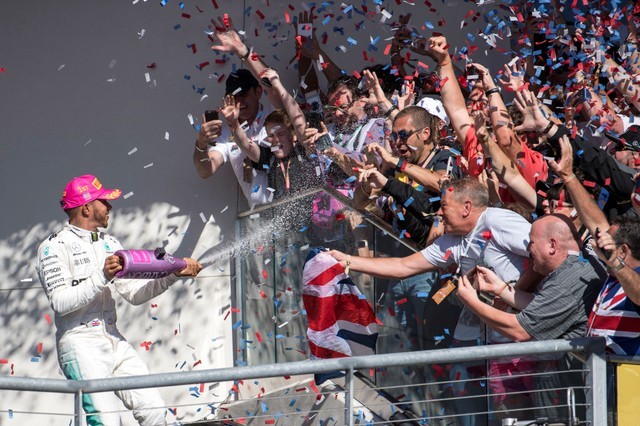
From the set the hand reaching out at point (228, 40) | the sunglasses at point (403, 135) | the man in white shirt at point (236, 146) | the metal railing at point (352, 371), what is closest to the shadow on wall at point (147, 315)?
the man in white shirt at point (236, 146)

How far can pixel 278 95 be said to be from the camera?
8.98 metres

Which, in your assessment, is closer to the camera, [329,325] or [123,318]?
[329,325]

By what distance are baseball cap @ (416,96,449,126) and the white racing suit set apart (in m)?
2.25

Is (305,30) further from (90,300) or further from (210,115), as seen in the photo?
(90,300)

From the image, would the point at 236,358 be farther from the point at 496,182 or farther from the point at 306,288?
the point at 496,182

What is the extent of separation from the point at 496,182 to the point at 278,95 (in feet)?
8.91

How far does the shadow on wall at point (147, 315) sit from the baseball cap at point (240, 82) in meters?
1.22

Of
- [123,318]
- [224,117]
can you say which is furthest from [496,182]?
[123,318]

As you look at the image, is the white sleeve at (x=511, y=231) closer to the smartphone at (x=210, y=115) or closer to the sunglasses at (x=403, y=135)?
the sunglasses at (x=403, y=135)

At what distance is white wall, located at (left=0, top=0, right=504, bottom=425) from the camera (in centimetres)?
938

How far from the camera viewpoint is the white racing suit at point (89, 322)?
285 inches

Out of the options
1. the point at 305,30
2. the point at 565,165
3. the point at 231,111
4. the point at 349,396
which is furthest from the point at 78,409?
the point at 305,30

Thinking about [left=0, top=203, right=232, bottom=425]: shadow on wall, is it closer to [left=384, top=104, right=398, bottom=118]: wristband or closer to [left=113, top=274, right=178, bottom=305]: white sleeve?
[left=113, top=274, right=178, bottom=305]: white sleeve

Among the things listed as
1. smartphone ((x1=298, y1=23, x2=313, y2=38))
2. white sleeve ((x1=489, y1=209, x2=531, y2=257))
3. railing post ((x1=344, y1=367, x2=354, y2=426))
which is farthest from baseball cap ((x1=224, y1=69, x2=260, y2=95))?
railing post ((x1=344, y1=367, x2=354, y2=426))
